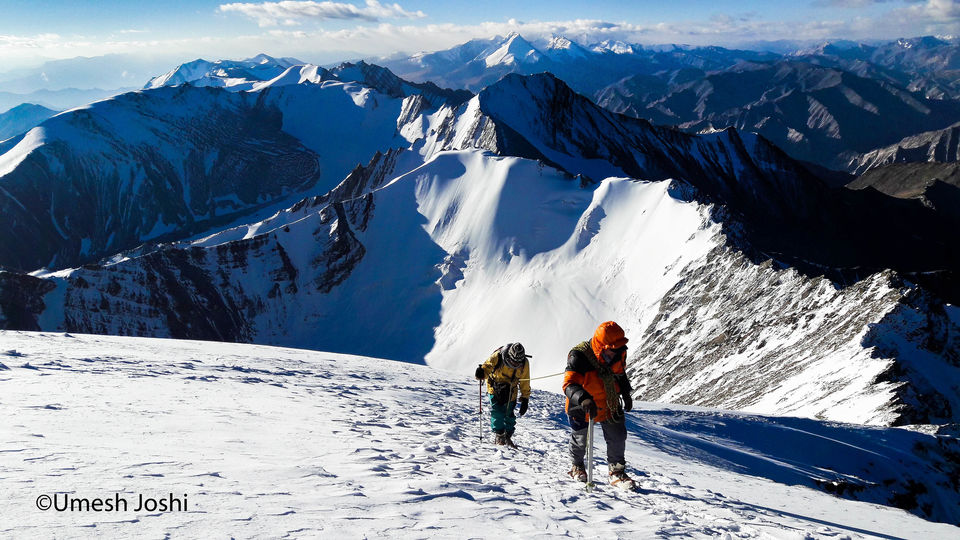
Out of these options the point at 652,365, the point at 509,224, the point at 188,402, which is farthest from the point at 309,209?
the point at 188,402

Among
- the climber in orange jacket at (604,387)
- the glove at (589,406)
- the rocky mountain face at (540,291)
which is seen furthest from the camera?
the rocky mountain face at (540,291)

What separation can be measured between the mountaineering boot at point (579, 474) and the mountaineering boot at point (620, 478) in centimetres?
51

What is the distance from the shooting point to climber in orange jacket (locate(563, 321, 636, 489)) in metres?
10.4

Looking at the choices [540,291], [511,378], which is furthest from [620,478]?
[540,291]

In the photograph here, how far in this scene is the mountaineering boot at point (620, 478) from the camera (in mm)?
10656

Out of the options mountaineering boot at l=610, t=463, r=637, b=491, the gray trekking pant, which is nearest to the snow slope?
mountaineering boot at l=610, t=463, r=637, b=491

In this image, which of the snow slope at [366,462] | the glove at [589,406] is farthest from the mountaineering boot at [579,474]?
the glove at [589,406]

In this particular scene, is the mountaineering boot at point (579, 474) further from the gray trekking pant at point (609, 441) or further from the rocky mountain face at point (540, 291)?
the rocky mountain face at point (540, 291)

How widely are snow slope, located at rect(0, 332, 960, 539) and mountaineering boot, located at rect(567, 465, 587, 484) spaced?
320mm

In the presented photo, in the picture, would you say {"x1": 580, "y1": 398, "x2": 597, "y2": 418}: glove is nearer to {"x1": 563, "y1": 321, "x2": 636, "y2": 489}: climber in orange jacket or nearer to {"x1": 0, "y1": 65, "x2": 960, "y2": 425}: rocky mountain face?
{"x1": 563, "y1": 321, "x2": 636, "y2": 489}: climber in orange jacket

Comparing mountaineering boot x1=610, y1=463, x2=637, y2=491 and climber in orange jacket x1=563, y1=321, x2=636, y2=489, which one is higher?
climber in orange jacket x1=563, y1=321, x2=636, y2=489

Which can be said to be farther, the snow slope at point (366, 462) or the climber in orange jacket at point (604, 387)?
the climber in orange jacket at point (604, 387)

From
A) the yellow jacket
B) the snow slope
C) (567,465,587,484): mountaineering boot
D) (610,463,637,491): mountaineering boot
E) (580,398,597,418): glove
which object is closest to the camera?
the snow slope

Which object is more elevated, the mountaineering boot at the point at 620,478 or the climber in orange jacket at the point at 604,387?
the climber in orange jacket at the point at 604,387
